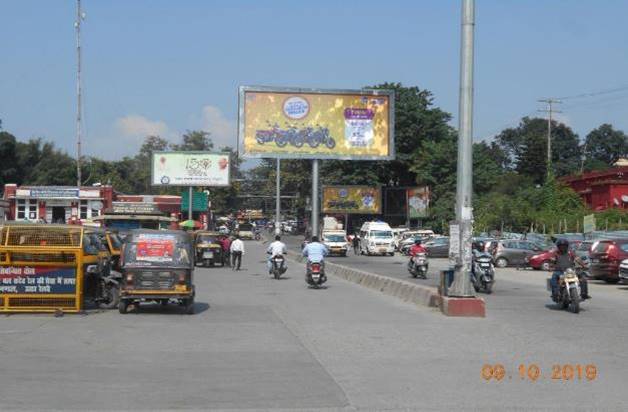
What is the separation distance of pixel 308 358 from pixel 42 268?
7395 mm

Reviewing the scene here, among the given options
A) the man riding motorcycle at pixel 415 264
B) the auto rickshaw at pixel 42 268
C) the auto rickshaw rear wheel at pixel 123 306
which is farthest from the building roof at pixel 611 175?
the auto rickshaw at pixel 42 268

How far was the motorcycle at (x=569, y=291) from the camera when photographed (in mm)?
17703

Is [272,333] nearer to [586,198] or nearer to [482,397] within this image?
[482,397]

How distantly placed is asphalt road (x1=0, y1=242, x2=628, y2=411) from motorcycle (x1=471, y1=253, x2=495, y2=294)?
4.25 m

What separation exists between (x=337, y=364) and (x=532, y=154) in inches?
4078

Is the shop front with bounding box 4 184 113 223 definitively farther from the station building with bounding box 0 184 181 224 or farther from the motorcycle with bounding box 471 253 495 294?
the motorcycle with bounding box 471 253 495 294

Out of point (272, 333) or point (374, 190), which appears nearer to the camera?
point (272, 333)

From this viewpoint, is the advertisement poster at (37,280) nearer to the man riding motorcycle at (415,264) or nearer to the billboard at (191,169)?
the man riding motorcycle at (415,264)

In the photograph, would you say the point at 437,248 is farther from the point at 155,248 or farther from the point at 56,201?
the point at 155,248

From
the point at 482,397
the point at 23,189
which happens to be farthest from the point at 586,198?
the point at 482,397

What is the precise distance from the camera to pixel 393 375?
32.2 feet

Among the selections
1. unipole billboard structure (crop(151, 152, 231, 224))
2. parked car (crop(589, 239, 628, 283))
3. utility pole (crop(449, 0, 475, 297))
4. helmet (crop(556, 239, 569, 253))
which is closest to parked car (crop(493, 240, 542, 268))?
parked car (crop(589, 239, 628, 283))

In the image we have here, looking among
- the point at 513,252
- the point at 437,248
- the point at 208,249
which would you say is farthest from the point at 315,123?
the point at 437,248
